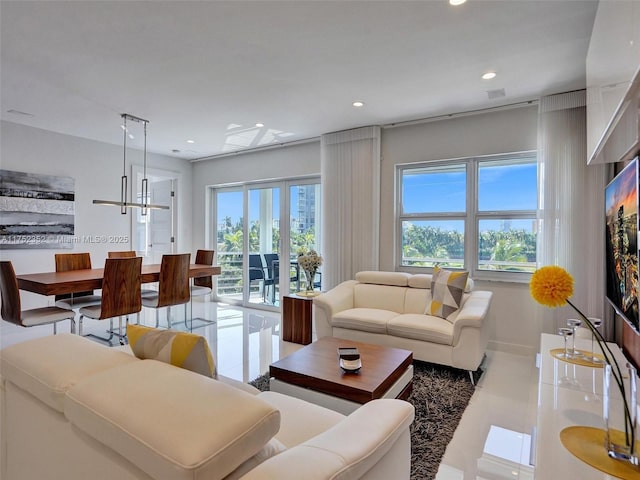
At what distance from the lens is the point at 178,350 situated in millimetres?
1199

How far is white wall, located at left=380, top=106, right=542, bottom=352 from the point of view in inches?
143

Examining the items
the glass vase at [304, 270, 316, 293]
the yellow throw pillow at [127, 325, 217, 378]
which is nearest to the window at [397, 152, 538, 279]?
the glass vase at [304, 270, 316, 293]

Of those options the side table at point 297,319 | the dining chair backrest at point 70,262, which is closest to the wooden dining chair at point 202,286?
the dining chair backrest at point 70,262

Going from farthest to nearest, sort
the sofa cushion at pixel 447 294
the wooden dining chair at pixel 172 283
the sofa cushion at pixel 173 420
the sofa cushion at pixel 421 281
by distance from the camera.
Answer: the wooden dining chair at pixel 172 283 < the sofa cushion at pixel 421 281 < the sofa cushion at pixel 447 294 < the sofa cushion at pixel 173 420

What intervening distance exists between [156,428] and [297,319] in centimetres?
323

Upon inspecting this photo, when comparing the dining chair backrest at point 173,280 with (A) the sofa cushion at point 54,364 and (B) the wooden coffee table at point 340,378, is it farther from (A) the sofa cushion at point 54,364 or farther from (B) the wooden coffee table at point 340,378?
(A) the sofa cushion at point 54,364

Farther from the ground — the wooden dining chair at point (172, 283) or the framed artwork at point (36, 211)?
the framed artwork at point (36, 211)

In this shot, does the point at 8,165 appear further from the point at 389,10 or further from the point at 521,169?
the point at 521,169

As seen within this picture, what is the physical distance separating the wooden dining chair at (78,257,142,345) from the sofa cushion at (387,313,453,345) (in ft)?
8.42

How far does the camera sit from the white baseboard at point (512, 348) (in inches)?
141

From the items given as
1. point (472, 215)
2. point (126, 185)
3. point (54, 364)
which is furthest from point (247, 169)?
point (54, 364)

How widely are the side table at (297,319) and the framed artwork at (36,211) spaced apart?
135 inches

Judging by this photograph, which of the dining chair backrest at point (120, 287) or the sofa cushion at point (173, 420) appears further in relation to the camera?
the dining chair backrest at point (120, 287)

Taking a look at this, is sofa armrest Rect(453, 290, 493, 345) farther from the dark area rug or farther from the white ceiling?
the white ceiling
